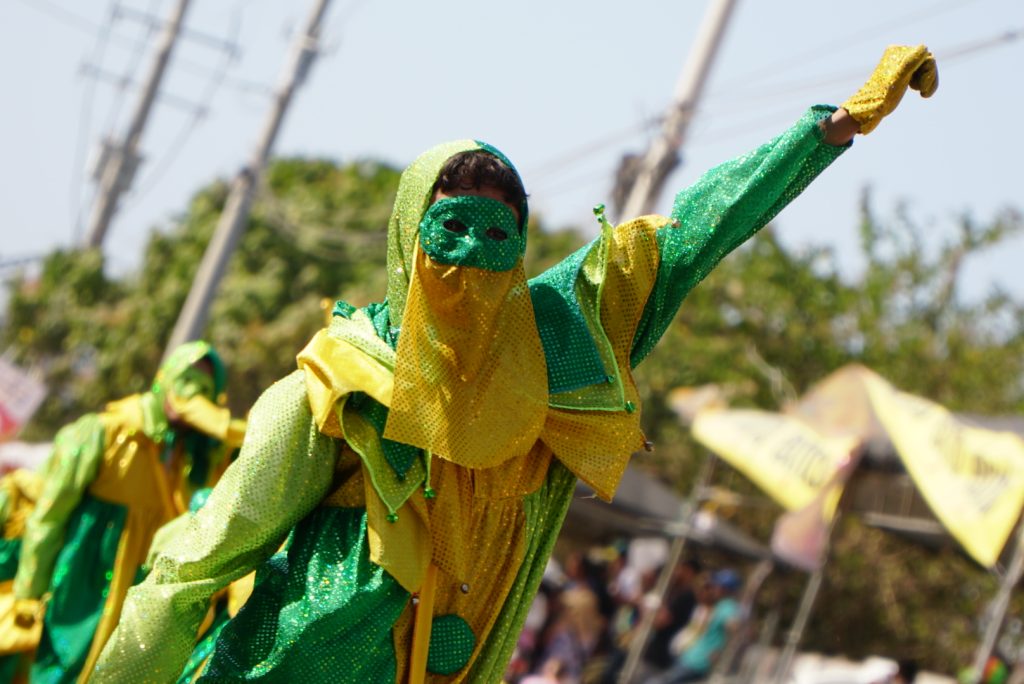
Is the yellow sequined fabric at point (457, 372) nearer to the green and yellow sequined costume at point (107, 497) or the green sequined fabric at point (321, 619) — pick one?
the green sequined fabric at point (321, 619)

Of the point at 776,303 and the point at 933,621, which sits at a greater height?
the point at 776,303

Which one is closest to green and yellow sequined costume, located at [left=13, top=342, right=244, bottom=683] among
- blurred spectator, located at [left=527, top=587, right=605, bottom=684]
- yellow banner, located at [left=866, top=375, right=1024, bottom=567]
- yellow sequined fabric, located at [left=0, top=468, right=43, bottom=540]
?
yellow sequined fabric, located at [left=0, top=468, right=43, bottom=540]

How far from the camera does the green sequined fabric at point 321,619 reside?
309 cm

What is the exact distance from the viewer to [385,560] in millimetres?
3086

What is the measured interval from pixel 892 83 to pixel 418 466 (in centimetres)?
116

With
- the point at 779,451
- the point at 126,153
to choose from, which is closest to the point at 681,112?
the point at 779,451

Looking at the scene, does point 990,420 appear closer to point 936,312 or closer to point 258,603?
point 258,603

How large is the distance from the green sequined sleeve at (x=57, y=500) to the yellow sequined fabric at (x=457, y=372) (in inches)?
150

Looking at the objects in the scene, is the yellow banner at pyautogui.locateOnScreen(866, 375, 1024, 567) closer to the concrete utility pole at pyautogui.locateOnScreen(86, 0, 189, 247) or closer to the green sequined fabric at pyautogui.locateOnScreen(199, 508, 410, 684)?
the green sequined fabric at pyautogui.locateOnScreen(199, 508, 410, 684)

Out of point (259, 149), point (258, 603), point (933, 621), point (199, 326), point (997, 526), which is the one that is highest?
point (258, 603)

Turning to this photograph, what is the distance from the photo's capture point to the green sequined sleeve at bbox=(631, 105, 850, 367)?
11.0 feet

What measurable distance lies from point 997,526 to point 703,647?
3601 mm

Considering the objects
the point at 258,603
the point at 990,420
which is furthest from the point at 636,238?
the point at 990,420

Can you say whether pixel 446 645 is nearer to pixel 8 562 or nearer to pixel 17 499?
pixel 8 562
